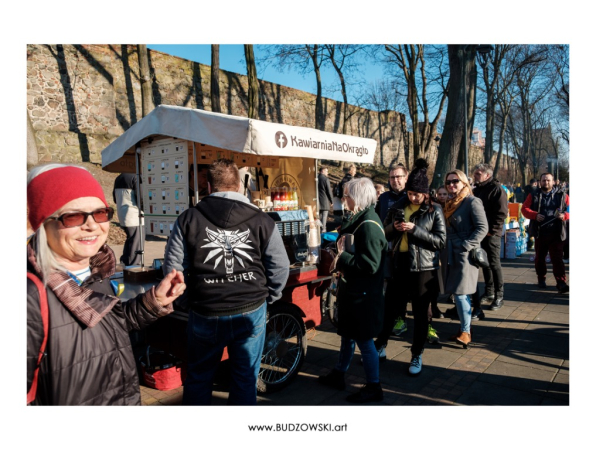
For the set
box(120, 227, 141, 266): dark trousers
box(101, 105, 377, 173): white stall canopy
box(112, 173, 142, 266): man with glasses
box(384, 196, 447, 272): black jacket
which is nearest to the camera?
box(384, 196, 447, 272): black jacket

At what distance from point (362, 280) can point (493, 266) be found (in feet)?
11.2

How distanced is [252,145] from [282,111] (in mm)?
20891

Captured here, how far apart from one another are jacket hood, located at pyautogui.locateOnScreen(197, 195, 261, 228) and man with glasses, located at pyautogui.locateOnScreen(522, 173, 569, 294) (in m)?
5.70

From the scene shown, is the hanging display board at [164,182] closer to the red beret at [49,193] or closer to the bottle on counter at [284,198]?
the bottle on counter at [284,198]

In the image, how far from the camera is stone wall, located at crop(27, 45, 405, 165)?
542 inches

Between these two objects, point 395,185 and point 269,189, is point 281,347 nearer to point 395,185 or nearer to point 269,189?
point 395,185

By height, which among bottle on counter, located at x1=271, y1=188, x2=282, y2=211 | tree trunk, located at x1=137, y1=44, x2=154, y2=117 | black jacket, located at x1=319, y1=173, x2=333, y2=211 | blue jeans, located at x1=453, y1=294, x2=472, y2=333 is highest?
tree trunk, located at x1=137, y1=44, x2=154, y2=117

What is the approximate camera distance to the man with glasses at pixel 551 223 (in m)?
6.18

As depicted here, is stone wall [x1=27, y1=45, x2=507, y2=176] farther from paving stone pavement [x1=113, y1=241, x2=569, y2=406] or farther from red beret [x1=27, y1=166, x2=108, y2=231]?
A: red beret [x1=27, y1=166, x2=108, y2=231]

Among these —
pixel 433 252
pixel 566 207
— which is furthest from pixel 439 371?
pixel 566 207

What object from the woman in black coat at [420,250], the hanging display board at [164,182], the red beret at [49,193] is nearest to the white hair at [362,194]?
the woman in black coat at [420,250]

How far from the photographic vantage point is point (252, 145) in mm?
3848

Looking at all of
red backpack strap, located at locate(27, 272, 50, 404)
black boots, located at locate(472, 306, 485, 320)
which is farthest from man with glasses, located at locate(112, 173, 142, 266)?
black boots, located at locate(472, 306, 485, 320)

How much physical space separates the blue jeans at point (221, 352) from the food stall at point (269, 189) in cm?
65
